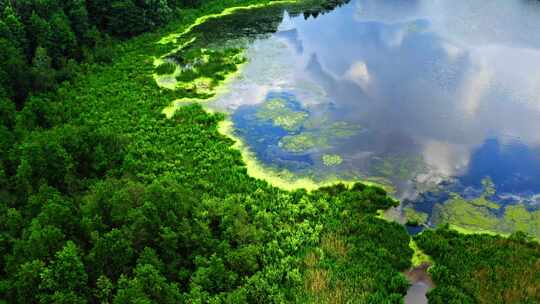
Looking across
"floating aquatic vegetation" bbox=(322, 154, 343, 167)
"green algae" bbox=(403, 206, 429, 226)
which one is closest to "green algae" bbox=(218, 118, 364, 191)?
"floating aquatic vegetation" bbox=(322, 154, 343, 167)

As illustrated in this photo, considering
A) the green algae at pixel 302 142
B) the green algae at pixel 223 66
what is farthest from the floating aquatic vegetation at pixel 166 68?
the green algae at pixel 302 142

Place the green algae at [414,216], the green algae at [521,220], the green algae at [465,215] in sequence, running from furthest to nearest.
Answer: the green algae at [414,216], the green algae at [465,215], the green algae at [521,220]

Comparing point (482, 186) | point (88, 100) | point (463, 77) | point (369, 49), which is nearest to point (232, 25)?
point (369, 49)

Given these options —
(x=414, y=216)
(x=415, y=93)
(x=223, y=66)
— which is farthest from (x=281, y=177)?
(x=223, y=66)

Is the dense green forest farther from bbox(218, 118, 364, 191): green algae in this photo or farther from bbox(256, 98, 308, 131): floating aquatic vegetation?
bbox(256, 98, 308, 131): floating aquatic vegetation

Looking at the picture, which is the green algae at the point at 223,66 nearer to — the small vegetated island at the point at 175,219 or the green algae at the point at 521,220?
the small vegetated island at the point at 175,219
